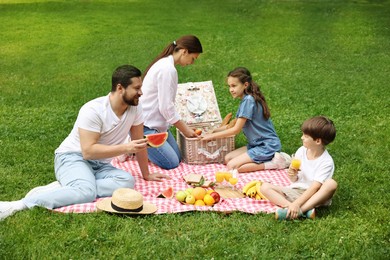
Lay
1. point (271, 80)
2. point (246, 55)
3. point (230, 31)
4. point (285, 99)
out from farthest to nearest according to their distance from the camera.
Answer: point (230, 31)
point (246, 55)
point (271, 80)
point (285, 99)

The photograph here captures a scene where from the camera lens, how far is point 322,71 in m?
11.8

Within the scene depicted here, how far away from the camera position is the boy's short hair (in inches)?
226

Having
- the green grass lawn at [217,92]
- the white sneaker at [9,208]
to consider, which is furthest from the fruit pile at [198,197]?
the white sneaker at [9,208]

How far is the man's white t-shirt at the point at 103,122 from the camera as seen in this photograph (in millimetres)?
5855

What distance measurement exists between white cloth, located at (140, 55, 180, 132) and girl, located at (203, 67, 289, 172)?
1.68 ft

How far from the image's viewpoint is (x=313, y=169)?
586 centimetres

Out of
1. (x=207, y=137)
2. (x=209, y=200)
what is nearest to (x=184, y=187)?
(x=209, y=200)

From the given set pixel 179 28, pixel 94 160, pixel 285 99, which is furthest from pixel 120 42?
pixel 94 160

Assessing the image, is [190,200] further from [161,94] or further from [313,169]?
[161,94]

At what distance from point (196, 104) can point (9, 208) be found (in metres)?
3.04

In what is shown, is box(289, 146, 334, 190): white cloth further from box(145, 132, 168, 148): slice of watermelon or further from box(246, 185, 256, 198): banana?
box(145, 132, 168, 148): slice of watermelon

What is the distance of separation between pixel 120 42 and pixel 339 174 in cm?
910

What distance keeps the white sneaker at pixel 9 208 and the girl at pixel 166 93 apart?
6.47 feet

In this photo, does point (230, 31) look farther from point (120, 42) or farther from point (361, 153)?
point (361, 153)
